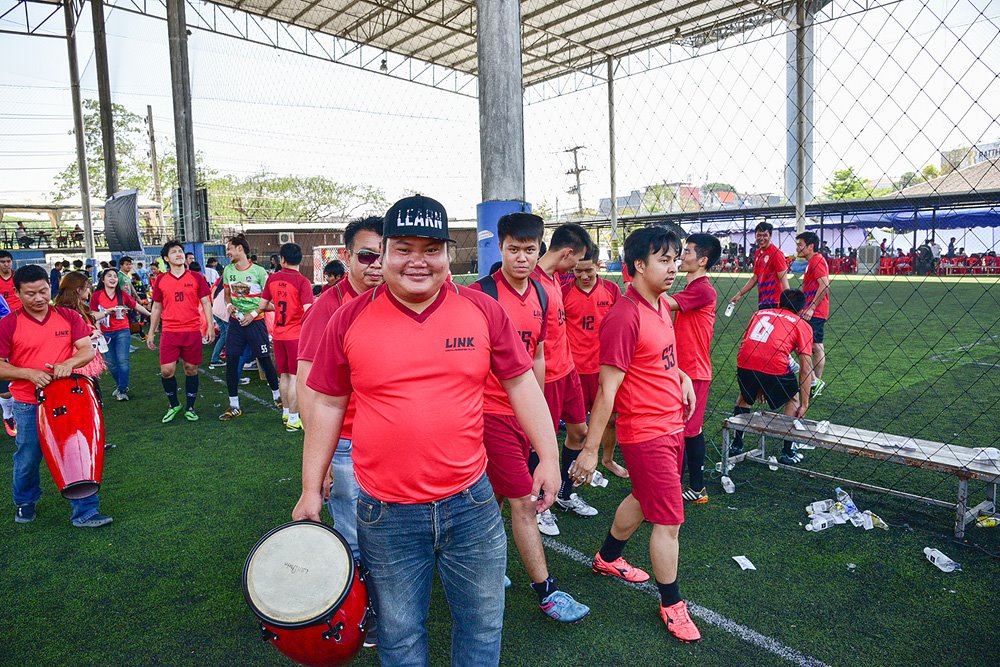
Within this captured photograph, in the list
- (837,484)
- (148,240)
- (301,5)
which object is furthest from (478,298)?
(148,240)

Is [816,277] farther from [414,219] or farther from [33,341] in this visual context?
[33,341]

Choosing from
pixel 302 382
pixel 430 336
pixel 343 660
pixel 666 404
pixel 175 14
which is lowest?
pixel 343 660

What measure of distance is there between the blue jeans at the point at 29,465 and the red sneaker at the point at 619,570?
3.48 meters

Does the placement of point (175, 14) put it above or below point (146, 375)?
above

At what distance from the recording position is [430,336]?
190 cm

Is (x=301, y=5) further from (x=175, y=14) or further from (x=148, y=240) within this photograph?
(x=148, y=240)

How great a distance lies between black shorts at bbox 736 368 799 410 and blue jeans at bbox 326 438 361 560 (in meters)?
3.40

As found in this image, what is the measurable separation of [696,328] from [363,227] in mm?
2439

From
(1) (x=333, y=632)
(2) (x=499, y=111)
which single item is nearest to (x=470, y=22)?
(2) (x=499, y=111)

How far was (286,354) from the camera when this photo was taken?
632 cm

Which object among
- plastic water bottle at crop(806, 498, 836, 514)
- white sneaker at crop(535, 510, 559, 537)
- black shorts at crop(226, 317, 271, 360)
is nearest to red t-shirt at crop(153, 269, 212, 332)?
black shorts at crop(226, 317, 271, 360)

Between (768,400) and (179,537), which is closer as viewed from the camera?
(179,537)

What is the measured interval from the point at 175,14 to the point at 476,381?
15.4 meters

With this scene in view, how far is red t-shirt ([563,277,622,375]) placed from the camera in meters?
4.82
